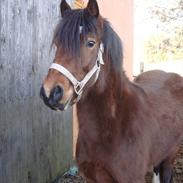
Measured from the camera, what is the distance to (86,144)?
9.57ft

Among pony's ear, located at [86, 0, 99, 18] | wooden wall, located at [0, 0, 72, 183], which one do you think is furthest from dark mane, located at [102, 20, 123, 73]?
wooden wall, located at [0, 0, 72, 183]

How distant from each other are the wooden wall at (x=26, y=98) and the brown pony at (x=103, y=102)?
85 cm

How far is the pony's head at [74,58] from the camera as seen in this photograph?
2.32 meters

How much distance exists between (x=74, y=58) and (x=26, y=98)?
152 centimetres

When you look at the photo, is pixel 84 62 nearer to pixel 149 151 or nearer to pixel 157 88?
pixel 149 151

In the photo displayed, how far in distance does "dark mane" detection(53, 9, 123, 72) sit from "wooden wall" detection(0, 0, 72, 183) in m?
1.03

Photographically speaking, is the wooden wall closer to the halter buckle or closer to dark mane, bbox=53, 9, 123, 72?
dark mane, bbox=53, 9, 123, 72

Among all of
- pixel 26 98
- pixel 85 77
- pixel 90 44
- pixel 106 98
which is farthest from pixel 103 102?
pixel 26 98

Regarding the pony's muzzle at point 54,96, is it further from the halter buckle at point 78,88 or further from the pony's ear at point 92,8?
the pony's ear at point 92,8

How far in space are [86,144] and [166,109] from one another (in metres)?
0.94

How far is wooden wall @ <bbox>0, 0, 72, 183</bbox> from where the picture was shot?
3484 mm

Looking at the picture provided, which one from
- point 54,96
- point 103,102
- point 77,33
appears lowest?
point 103,102

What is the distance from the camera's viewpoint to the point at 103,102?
281 centimetres

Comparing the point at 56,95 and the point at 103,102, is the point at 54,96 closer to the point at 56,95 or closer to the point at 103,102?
the point at 56,95
